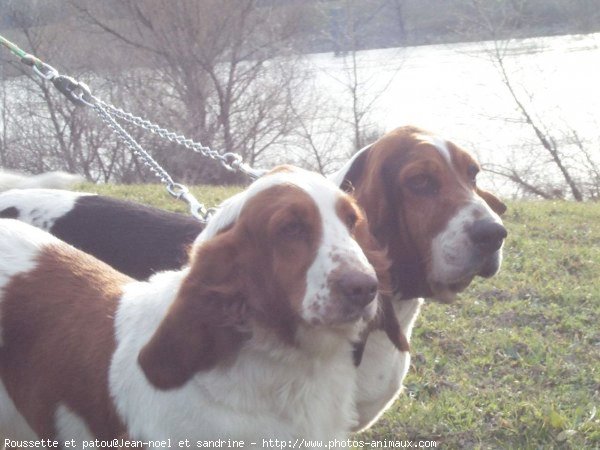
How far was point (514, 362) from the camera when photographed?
555 cm

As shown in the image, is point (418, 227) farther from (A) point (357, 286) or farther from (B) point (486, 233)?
(A) point (357, 286)

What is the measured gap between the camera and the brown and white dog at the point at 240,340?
8.06 feet

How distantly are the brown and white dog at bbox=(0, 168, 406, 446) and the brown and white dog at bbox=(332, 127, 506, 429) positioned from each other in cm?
52

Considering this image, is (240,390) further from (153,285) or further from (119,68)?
(119,68)

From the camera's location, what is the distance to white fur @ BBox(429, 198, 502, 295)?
3125 millimetres

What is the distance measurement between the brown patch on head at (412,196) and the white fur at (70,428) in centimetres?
127

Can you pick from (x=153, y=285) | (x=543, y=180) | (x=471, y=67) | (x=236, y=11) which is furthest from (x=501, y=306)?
(x=471, y=67)

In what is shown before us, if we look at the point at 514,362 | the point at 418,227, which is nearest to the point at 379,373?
the point at 418,227

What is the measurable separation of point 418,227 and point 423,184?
0.17 m

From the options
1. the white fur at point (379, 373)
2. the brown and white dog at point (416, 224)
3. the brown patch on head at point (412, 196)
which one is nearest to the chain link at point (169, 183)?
the brown and white dog at point (416, 224)

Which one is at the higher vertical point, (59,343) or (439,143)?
(439,143)

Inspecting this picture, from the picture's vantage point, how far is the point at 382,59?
23328 millimetres

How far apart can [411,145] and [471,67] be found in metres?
21.6

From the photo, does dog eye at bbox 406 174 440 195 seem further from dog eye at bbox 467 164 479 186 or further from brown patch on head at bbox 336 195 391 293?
brown patch on head at bbox 336 195 391 293
